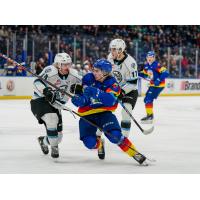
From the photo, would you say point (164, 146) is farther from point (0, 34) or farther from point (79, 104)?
point (0, 34)

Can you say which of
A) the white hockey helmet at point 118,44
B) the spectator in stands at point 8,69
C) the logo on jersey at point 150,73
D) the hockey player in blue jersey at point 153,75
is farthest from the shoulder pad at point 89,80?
the spectator in stands at point 8,69

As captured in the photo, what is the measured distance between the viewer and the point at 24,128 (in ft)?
27.2

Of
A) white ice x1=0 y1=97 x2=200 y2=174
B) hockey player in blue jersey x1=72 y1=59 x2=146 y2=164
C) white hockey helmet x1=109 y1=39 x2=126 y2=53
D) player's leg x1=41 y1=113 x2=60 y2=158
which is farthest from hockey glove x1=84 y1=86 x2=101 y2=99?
white hockey helmet x1=109 y1=39 x2=126 y2=53

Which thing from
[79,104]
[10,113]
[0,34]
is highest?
[0,34]

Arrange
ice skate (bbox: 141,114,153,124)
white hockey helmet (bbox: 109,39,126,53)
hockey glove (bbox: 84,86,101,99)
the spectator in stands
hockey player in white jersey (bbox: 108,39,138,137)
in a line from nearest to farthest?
hockey glove (bbox: 84,86,101,99), white hockey helmet (bbox: 109,39,126,53), hockey player in white jersey (bbox: 108,39,138,137), ice skate (bbox: 141,114,153,124), the spectator in stands

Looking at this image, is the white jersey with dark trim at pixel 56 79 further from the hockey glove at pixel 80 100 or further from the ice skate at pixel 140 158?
the ice skate at pixel 140 158

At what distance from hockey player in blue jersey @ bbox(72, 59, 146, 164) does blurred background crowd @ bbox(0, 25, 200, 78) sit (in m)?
8.48

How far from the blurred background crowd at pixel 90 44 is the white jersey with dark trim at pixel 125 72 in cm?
719

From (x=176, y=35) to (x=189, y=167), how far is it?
16.3 m

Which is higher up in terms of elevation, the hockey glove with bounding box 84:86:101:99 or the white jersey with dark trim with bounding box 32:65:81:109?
the white jersey with dark trim with bounding box 32:65:81:109

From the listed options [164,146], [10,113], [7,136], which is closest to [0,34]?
[10,113]

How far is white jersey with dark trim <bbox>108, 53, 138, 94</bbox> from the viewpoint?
21.5 ft

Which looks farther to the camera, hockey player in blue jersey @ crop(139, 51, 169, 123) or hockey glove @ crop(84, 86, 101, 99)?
hockey player in blue jersey @ crop(139, 51, 169, 123)

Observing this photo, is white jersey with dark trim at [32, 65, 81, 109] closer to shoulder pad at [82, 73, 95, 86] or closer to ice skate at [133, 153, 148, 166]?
shoulder pad at [82, 73, 95, 86]
